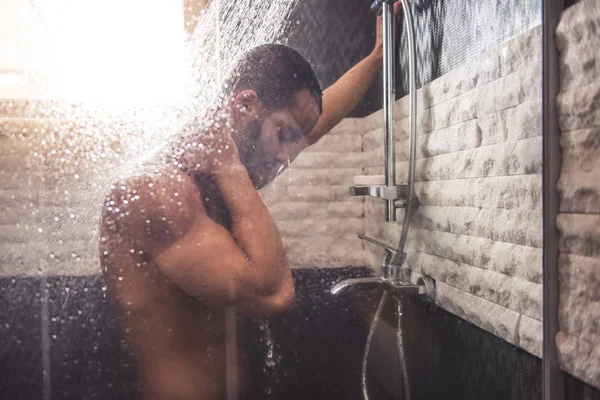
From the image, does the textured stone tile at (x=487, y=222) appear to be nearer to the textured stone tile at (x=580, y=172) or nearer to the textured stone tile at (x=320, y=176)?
the textured stone tile at (x=580, y=172)

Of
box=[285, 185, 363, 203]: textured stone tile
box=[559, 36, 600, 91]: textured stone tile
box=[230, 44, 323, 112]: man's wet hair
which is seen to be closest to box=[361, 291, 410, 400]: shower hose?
box=[285, 185, 363, 203]: textured stone tile

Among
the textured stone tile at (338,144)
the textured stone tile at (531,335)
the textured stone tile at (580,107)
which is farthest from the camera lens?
the textured stone tile at (338,144)

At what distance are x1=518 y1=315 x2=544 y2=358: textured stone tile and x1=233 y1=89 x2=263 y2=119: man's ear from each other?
2.20ft

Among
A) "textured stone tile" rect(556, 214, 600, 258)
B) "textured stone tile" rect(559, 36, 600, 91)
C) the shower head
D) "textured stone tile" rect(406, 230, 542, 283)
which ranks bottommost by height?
"textured stone tile" rect(406, 230, 542, 283)

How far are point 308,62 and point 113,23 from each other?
0.40 m

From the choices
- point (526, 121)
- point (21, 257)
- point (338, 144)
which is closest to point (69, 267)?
point (21, 257)

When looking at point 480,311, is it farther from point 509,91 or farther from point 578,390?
point 509,91

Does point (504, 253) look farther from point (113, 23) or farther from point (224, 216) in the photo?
point (113, 23)

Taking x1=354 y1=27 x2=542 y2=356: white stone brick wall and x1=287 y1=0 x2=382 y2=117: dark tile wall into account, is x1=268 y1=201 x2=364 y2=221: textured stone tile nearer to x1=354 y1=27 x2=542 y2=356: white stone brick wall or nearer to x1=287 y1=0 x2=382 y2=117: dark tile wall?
x1=354 y1=27 x2=542 y2=356: white stone brick wall

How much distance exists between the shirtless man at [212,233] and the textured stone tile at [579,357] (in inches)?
20.7

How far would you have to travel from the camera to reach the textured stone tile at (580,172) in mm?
937

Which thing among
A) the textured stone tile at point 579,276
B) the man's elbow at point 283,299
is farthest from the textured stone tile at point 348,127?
the textured stone tile at point 579,276

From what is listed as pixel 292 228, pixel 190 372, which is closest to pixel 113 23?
pixel 292 228

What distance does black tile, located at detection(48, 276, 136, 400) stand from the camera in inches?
42.6
